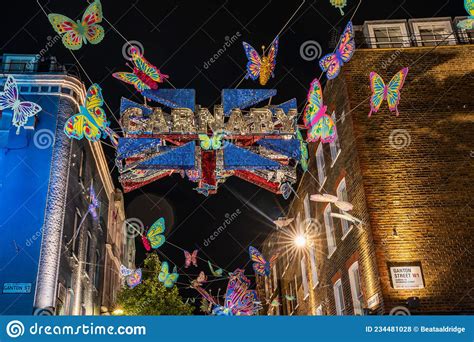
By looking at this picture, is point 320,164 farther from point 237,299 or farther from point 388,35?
point 237,299

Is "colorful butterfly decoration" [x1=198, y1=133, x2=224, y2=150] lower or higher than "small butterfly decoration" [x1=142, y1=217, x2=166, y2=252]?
lower

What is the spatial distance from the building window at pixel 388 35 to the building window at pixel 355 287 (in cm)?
856

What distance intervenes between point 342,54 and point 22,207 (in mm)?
15792

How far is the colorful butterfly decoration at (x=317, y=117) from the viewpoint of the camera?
43.9ft

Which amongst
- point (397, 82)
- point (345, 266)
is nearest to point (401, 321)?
point (397, 82)

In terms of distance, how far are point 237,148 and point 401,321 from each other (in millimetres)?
7152

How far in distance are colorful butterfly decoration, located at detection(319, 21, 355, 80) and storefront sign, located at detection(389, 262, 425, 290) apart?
20.6 ft

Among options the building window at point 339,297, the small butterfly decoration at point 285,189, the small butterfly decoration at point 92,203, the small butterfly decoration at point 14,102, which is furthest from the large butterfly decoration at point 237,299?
the small butterfly decoration at point 285,189

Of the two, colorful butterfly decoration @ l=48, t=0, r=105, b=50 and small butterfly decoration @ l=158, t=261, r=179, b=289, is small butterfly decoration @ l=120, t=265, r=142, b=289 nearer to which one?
small butterfly decoration @ l=158, t=261, r=179, b=289

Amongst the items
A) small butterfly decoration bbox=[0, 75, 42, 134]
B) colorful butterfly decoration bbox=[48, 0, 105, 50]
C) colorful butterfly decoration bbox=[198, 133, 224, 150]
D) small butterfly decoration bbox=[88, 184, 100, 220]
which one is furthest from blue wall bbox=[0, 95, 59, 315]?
colorful butterfly decoration bbox=[198, 133, 224, 150]

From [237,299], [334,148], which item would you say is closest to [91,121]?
[334,148]

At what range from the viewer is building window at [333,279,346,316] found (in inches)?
754

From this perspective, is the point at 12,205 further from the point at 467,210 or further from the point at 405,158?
the point at 467,210

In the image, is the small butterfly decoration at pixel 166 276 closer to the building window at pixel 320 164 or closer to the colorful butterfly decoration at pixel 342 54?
the building window at pixel 320 164
